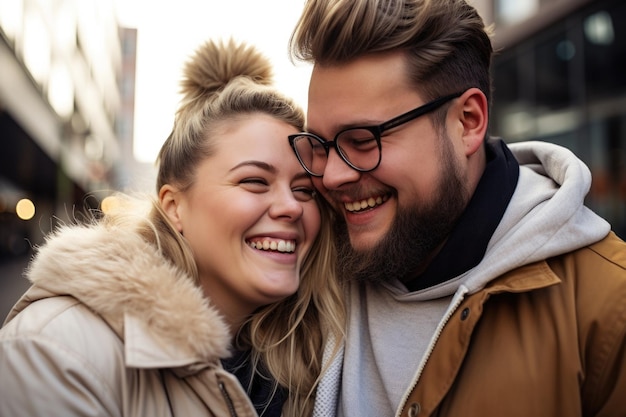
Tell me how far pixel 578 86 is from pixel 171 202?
9569 millimetres

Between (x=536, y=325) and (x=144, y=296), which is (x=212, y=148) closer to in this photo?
(x=144, y=296)

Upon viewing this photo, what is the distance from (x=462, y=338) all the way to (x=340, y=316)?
2.66 ft

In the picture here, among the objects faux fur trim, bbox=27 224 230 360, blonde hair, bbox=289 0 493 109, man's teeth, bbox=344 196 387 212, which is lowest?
faux fur trim, bbox=27 224 230 360

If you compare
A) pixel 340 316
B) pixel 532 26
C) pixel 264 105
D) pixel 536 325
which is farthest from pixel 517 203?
pixel 532 26

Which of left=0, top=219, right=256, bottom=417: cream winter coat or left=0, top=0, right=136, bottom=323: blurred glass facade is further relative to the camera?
left=0, top=0, right=136, bottom=323: blurred glass facade

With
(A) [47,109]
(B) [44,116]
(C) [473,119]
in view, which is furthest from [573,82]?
(A) [47,109]

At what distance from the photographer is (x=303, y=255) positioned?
106 inches

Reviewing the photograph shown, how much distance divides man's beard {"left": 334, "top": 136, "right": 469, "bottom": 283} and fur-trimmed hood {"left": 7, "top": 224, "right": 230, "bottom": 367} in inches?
28.1

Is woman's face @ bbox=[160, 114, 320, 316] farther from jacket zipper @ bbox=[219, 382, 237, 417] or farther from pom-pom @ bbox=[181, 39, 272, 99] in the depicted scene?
jacket zipper @ bbox=[219, 382, 237, 417]

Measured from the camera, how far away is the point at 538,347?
197 cm

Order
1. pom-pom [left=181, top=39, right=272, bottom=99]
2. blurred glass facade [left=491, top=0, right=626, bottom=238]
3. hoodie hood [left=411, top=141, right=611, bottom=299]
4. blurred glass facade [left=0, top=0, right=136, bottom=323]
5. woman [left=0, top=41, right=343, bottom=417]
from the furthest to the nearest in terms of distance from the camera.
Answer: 1. blurred glass facade [left=0, top=0, right=136, bottom=323]
2. blurred glass facade [left=491, top=0, right=626, bottom=238]
3. pom-pom [left=181, top=39, right=272, bottom=99]
4. hoodie hood [left=411, top=141, right=611, bottom=299]
5. woman [left=0, top=41, right=343, bottom=417]

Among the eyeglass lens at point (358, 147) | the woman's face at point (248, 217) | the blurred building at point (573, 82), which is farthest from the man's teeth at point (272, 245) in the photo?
the blurred building at point (573, 82)

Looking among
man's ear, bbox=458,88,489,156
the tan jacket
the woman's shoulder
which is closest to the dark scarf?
man's ear, bbox=458,88,489,156

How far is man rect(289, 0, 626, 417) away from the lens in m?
1.96
